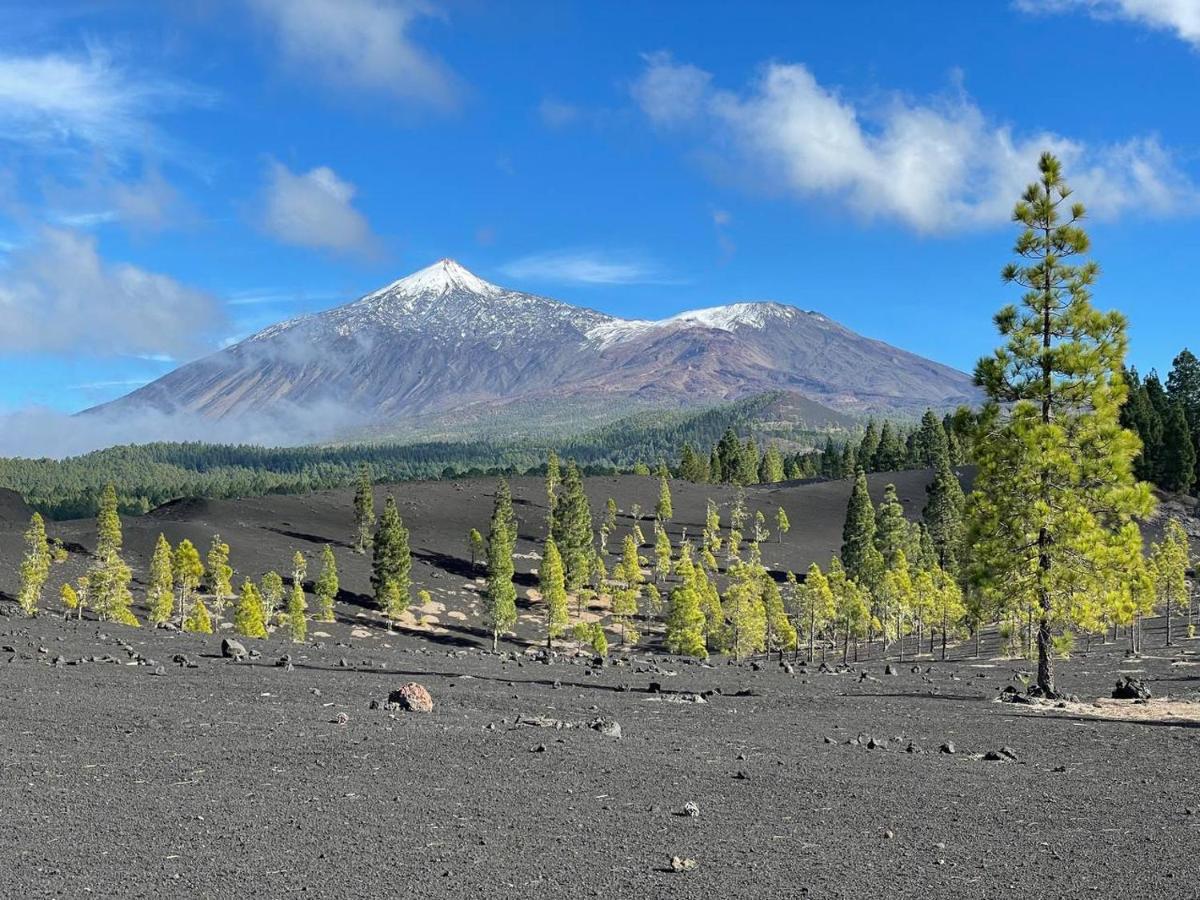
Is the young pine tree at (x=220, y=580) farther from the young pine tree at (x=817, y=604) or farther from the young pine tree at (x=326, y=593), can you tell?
the young pine tree at (x=817, y=604)

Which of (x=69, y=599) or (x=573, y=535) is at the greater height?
(x=573, y=535)

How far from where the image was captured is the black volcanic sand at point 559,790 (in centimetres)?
995

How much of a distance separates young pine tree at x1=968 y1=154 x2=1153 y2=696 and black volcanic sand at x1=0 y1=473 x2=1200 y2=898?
354 cm

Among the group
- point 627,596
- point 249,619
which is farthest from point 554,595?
point 249,619

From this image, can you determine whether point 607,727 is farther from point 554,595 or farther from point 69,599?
point 69,599

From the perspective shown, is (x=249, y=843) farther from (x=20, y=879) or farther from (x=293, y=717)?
(x=293, y=717)

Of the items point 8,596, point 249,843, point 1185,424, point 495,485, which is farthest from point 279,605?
point 1185,424

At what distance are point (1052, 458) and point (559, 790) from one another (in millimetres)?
17347

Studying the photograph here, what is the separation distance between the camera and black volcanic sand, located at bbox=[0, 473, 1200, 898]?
9.95 meters

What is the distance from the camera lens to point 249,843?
10.8 m

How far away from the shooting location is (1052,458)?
24.3 meters

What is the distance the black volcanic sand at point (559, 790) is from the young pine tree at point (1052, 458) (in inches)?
139

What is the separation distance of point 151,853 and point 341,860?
7.32ft

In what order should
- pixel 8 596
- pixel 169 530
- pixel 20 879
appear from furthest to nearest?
pixel 169 530 → pixel 8 596 → pixel 20 879
